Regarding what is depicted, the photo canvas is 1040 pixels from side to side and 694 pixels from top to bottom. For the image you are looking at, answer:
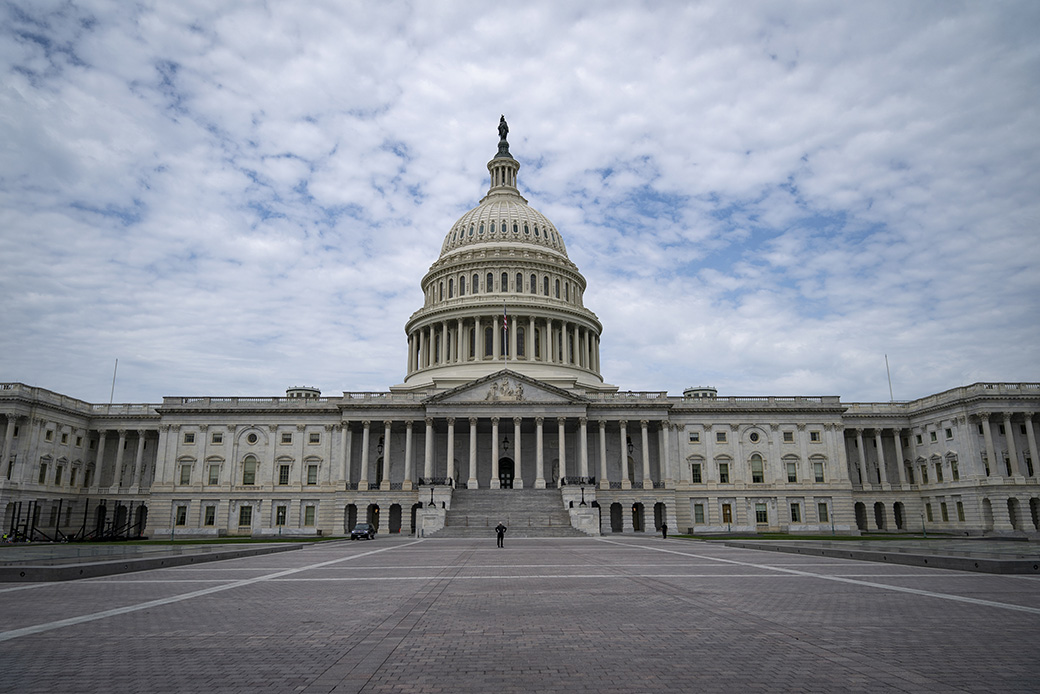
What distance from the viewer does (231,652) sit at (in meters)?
10.2

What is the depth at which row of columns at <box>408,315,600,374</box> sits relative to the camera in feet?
296

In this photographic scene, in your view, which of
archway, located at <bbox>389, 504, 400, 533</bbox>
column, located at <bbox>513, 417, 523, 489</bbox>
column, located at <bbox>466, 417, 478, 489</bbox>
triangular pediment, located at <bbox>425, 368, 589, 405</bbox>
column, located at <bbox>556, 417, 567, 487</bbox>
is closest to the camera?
column, located at <bbox>466, 417, 478, 489</bbox>

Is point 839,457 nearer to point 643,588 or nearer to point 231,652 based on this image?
point 643,588

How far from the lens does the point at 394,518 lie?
238 feet

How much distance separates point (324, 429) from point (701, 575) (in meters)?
62.0

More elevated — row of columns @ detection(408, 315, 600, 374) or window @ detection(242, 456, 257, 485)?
row of columns @ detection(408, 315, 600, 374)

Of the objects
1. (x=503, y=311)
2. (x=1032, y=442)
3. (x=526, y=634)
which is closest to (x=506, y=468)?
(x=503, y=311)

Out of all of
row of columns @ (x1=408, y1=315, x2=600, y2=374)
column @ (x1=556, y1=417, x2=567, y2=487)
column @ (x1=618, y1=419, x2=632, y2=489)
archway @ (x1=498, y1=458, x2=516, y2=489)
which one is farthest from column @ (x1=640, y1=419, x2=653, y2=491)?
row of columns @ (x1=408, y1=315, x2=600, y2=374)

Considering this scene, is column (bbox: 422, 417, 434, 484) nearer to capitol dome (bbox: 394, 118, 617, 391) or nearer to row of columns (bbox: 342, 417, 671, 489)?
row of columns (bbox: 342, 417, 671, 489)

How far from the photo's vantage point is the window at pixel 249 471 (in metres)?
76.5

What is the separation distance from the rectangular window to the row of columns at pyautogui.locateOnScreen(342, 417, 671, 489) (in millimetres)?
10885

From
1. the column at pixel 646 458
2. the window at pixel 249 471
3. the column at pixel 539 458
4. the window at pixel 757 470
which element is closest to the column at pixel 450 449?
the column at pixel 539 458

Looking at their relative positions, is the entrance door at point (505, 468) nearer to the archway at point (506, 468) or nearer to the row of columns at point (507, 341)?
the archway at point (506, 468)

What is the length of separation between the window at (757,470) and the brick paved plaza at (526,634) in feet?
188
